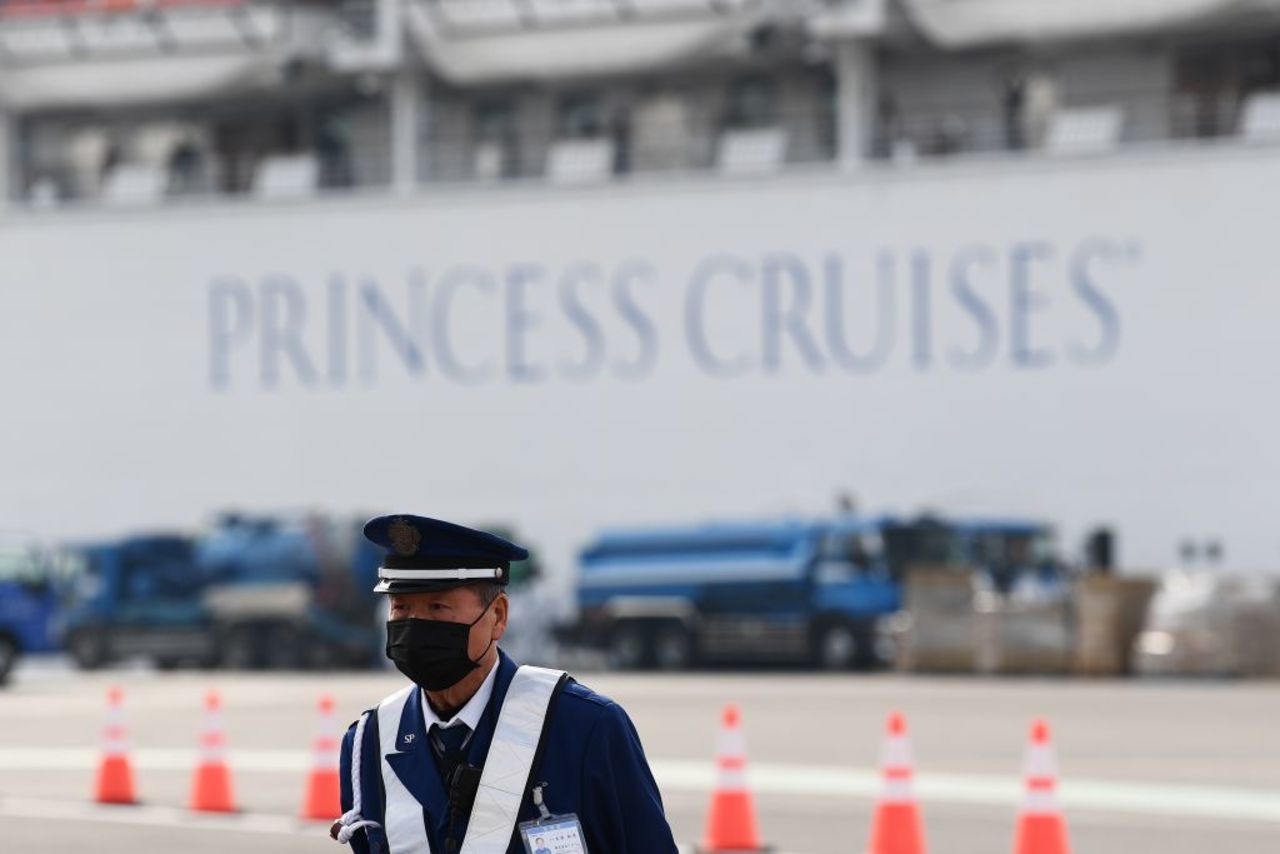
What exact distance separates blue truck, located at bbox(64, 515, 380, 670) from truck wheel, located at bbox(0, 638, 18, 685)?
7519 millimetres

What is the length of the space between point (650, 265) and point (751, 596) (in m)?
11.2

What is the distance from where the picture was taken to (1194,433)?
44.4 m

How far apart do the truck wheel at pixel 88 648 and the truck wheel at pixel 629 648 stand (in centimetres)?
916

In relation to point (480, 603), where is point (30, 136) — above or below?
above

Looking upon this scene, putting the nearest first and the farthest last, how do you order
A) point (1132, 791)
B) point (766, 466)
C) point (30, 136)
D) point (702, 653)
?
point (1132, 791) → point (702, 653) → point (766, 466) → point (30, 136)

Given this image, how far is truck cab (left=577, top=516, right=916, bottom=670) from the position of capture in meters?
39.5

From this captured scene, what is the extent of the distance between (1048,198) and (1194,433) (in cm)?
510

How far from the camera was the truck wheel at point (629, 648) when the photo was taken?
4091cm

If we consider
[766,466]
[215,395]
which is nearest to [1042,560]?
[766,466]

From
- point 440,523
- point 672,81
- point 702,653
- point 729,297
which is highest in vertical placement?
point 672,81

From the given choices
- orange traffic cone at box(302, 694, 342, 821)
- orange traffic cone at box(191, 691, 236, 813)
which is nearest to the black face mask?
orange traffic cone at box(302, 694, 342, 821)

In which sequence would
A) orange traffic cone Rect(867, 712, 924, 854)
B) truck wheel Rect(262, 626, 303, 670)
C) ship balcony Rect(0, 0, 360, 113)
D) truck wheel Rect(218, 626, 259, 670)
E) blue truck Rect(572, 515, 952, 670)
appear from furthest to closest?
ship balcony Rect(0, 0, 360, 113) < truck wheel Rect(218, 626, 259, 670) < truck wheel Rect(262, 626, 303, 670) < blue truck Rect(572, 515, 952, 670) < orange traffic cone Rect(867, 712, 924, 854)

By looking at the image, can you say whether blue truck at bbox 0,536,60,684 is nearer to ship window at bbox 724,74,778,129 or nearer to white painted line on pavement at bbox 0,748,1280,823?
white painted line on pavement at bbox 0,748,1280,823

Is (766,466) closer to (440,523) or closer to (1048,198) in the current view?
(1048,198)
